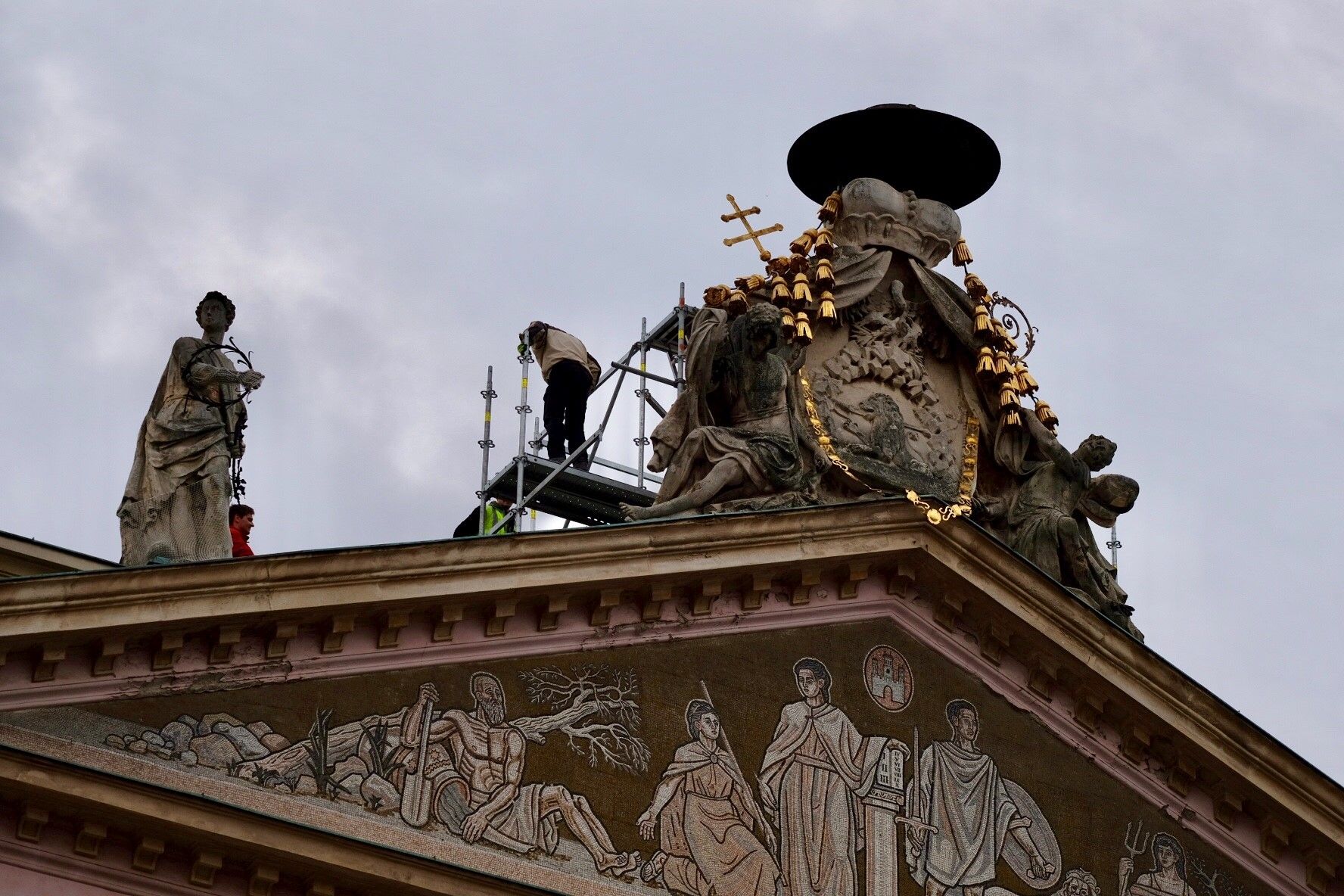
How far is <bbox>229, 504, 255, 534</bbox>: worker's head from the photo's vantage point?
21.4 metres

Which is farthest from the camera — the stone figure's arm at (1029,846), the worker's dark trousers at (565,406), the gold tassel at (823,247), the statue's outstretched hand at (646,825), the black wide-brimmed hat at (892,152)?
the worker's dark trousers at (565,406)

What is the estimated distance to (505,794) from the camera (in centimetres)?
1922

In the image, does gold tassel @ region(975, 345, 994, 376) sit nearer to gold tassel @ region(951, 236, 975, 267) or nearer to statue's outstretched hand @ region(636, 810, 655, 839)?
gold tassel @ region(951, 236, 975, 267)

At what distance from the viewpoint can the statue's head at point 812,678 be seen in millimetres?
20797

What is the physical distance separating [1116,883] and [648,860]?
3.78 m

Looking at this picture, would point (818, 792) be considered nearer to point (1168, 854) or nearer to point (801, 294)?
point (1168, 854)

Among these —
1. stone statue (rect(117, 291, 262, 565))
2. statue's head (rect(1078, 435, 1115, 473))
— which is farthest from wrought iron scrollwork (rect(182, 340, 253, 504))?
statue's head (rect(1078, 435, 1115, 473))

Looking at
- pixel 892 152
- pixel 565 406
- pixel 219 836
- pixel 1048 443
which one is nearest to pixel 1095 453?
pixel 1048 443

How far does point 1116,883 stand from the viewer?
21500 mm

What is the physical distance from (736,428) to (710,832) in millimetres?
3396

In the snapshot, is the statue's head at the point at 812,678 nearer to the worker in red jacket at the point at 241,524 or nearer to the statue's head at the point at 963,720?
the statue's head at the point at 963,720

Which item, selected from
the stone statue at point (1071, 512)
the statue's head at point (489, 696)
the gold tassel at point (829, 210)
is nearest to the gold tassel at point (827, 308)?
the gold tassel at point (829, 210)

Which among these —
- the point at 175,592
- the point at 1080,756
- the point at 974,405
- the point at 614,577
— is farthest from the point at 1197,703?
the point at 175,592

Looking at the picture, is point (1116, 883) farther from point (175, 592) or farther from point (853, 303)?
point (175, 592)
